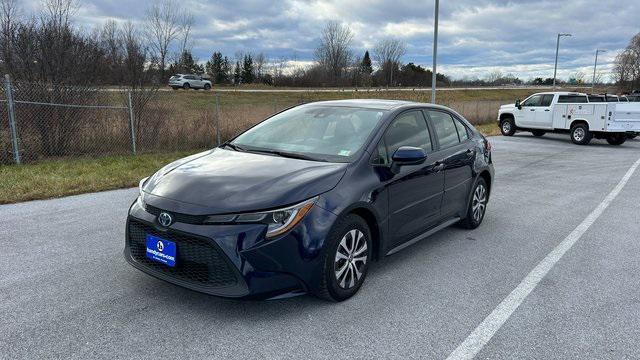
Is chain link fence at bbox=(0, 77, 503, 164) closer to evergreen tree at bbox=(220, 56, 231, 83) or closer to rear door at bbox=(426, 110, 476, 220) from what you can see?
rear door at bbox=(426, 110, 476, 220)

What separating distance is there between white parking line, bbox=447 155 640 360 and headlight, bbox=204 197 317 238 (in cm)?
133

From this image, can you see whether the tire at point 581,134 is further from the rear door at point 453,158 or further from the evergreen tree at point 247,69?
the evergreen tree at point 247,69

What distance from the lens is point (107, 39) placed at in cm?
1509

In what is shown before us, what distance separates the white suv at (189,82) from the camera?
Answer: 138 ft

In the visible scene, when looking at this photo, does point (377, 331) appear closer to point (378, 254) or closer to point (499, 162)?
point (378, 254)

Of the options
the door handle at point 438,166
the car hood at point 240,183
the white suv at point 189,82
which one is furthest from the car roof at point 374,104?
the white suv at point 189,82

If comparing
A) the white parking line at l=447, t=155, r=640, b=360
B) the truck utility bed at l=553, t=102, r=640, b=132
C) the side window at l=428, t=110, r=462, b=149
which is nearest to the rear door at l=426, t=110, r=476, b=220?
the side window at l=428, t=110, r=462, b=149

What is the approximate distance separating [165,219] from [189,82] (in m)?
43.6

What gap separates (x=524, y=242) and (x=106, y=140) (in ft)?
32.6

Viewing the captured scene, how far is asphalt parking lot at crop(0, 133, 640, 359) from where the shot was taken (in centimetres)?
307

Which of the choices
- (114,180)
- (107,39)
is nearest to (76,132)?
(114,180)

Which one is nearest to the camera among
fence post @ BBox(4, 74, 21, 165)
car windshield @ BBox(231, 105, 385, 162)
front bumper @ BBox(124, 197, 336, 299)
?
front bumper @ BBox(124, 197, 336, 299)

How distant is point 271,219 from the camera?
10.7ft

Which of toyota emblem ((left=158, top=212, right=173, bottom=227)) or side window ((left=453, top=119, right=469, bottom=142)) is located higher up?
side window ((left=453, top=119, right=469, bottom=142))
